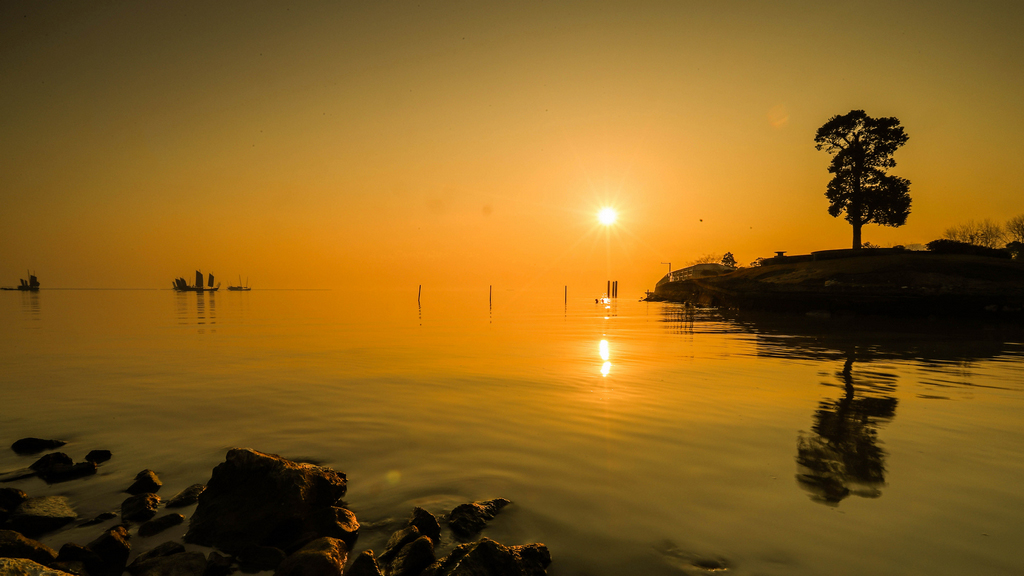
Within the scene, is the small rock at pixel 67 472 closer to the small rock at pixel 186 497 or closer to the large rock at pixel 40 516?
the large rock at pixel 40 516

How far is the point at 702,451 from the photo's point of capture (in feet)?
22.8

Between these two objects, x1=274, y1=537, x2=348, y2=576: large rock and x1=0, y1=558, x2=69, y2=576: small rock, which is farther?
x1=274, y1=537, x2=348, y2=576: large rock

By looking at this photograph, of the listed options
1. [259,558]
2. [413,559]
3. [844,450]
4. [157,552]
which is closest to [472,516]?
[413,559]

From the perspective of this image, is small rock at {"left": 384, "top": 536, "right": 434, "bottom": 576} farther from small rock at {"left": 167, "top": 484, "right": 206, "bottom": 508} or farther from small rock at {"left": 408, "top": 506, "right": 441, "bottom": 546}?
small rock at {"left": 167, "top": 484, "right": 206, "bottom": 508}

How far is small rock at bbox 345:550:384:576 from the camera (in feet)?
12.3

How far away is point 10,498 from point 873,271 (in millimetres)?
43646

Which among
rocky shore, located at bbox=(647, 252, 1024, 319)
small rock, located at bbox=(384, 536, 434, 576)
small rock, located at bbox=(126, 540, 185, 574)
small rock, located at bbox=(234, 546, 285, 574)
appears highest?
rocky shore, located at bbox=(647, 252, 1024, 319)

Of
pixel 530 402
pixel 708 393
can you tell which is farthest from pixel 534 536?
pixel 708 393

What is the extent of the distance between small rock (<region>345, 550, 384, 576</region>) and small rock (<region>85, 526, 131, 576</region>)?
2141 mm

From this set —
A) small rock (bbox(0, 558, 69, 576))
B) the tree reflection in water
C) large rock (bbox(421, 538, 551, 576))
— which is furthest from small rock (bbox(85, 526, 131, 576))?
the tree reflection in water

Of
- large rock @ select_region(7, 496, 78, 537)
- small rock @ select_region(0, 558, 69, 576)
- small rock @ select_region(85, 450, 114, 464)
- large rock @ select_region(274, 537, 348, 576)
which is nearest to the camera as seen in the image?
small rock @ select_region(0, 558, 69, 576)

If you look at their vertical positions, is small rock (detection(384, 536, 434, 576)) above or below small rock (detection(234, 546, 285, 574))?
above

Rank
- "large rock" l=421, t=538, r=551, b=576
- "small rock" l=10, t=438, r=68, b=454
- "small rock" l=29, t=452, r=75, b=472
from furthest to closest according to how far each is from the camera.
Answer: "small rock" l=10, t=438, r=68, b=454 < "small rock" l=29, t=452, r=75, b=472 < "large rock" l=421, t=538, r=551, b=576

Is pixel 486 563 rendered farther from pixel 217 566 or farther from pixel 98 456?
pixel 98 456
